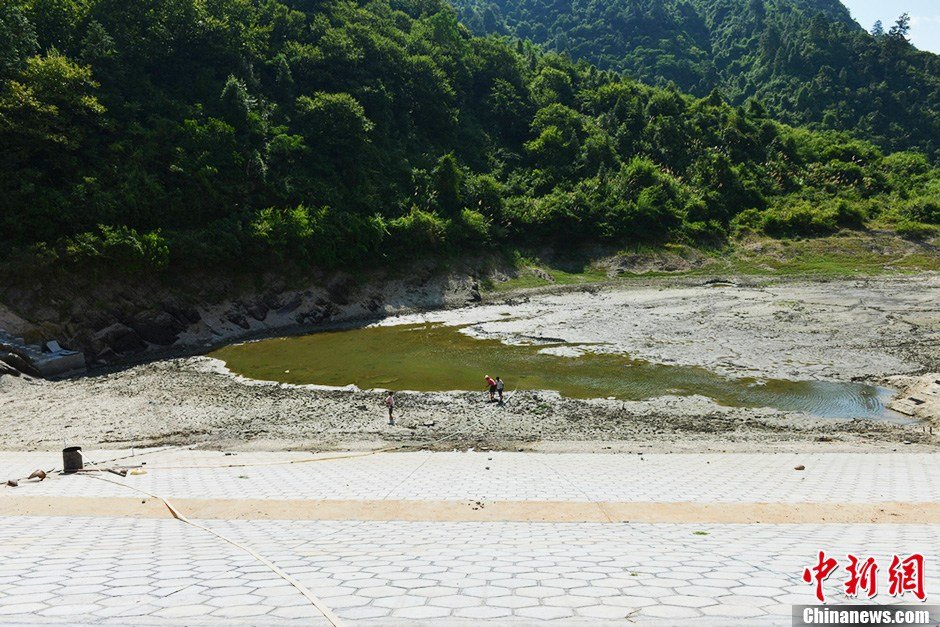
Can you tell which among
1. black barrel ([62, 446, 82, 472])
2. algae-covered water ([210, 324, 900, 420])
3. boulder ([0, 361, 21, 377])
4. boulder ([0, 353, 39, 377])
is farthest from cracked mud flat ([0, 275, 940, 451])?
black barrel ([62, 446, 82, 472])

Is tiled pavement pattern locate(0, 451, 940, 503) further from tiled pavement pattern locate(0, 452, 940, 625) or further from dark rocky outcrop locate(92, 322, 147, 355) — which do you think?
dark rocky outcrop locate(92, 322, 147, 355)

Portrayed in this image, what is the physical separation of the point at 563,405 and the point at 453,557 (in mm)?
13364

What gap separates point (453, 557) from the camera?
17.7ft

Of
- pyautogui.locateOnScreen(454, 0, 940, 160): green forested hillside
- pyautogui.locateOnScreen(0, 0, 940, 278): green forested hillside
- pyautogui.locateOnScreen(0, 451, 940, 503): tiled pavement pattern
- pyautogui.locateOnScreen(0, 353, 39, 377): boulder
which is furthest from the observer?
pyautogui.locateOnScreen(454, 0, 940, 160): green forested hillside

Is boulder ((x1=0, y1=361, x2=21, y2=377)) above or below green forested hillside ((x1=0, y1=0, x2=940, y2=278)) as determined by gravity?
below

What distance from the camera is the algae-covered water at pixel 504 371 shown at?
1855 cm

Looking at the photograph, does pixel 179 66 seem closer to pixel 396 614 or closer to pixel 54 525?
pixel 54 525

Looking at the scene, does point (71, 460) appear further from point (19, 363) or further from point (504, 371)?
point (504, 371)

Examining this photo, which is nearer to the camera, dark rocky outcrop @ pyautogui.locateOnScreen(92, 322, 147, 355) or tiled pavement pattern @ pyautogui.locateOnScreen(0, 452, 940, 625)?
tiled pavement pattern @ pyautogui.locateOnScreen(0, 452, 940, 625)

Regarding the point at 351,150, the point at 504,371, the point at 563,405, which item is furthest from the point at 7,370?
the point at 351,150

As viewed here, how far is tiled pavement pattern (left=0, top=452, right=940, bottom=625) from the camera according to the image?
3607 millimetres

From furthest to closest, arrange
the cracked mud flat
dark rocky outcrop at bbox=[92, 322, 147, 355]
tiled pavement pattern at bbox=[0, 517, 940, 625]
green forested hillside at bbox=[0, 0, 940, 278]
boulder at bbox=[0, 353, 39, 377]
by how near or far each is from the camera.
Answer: green forested hillside at bbox=[0, 0, 940, 278], dark rocky outcrop at bbox=[92, 322, 147, 355], boulder at bbox=[0, 353, 39, 377], the cracked mud flat, tiled pavement pattern at bbox=[0, 517, 940, 625]

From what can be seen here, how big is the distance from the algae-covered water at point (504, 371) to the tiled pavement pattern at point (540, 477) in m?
5.24

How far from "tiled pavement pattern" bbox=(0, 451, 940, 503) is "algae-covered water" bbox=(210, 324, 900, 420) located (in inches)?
206
